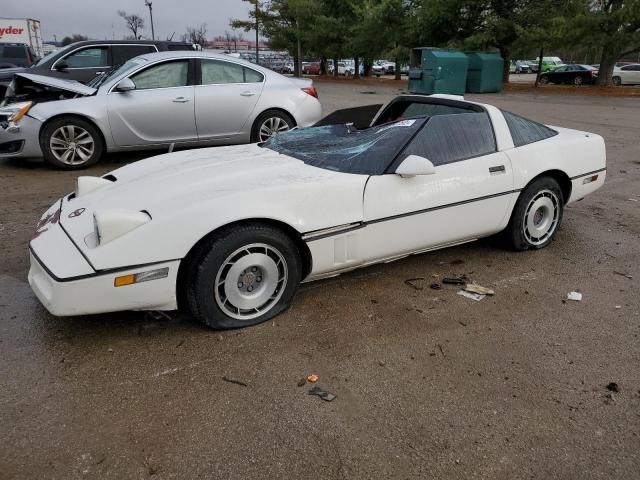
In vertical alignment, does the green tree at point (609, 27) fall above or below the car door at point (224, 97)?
above

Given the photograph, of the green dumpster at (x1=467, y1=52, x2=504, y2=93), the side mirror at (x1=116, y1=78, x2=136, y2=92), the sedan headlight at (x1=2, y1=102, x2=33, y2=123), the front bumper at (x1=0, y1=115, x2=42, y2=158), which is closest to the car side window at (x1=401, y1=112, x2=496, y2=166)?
the side mirror at (x1=116, y1=78, x2=136, y2=92)

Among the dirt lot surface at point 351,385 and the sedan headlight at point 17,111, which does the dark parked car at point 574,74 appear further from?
the sedan headlight at point 17,111

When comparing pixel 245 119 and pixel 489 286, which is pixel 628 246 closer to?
pixel 489 286

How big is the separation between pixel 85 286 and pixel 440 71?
19.8 metres

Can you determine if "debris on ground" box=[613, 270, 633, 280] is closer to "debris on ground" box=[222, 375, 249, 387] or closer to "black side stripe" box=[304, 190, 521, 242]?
"black side stripe" box=[304, 190, 521, 242]

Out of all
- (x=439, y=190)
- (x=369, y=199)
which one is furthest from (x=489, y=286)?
(x=369, y=199)

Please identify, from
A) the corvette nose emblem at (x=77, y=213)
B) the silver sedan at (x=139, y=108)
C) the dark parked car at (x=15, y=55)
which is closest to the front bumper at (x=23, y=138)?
the silver sedan at (x=139, y=108)

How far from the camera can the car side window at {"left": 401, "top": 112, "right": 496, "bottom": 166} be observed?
140 inches

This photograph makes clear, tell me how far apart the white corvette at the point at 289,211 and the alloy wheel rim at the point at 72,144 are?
11.7ft

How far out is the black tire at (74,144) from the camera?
6.66 meters

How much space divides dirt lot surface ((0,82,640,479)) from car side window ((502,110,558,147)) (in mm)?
1053

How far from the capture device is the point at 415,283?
3.67 meters

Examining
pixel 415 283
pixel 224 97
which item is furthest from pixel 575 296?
pixel 224 97

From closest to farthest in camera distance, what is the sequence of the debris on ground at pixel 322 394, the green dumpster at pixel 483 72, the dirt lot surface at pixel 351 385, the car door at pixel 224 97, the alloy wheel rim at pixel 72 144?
the dirt lot surface at pixel 351 385 < the debris on ground at pixel 322 394 < the alloy wheel rim at pixel 72 144 < the car door at pixel 224 97 < the green dumpster at pixel 483 72
